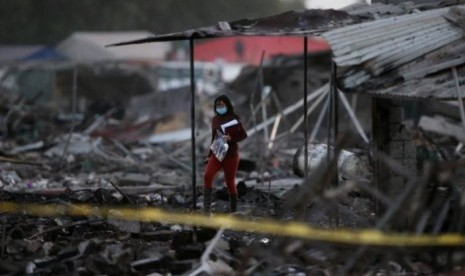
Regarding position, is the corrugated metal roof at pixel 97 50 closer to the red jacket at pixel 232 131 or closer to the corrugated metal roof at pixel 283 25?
the red jacket at pixel 232 131

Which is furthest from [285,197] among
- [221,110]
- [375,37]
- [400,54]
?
[400,54]

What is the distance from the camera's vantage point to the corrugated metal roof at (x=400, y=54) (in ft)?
26.6

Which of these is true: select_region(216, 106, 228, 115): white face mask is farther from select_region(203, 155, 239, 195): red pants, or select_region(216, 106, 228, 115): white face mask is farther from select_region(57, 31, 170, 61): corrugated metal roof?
select_region(57, 31, 170, 61): corrugated metal roof

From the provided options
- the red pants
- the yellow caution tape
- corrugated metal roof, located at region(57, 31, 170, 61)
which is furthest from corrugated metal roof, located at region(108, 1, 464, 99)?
corrugated metal roof, located at region(57, 31, 170, 61)

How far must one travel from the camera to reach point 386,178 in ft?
31.7

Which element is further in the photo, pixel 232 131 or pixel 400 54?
pixel 232 131

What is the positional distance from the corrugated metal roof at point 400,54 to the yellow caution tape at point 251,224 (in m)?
1.46

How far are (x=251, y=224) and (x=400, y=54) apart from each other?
9.12 ft

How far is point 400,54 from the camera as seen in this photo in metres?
8.50

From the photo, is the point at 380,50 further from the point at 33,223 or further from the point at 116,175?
the point at 116,175

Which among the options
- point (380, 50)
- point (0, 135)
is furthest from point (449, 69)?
point (0, 135)

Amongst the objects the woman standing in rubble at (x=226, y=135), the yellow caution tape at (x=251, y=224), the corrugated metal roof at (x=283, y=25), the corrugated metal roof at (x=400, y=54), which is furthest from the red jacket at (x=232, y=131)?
the corrugated metal roof at (x=400, y=54)

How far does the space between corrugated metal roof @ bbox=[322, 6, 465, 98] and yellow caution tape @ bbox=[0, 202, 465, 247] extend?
1461mm

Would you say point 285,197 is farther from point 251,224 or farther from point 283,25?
point 283,25
